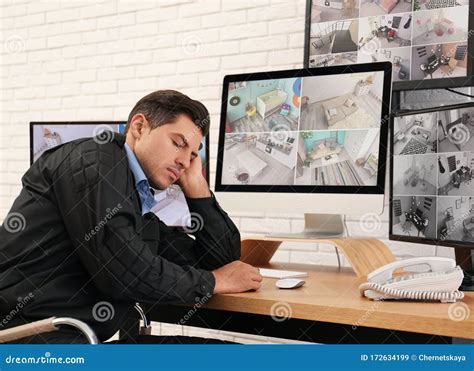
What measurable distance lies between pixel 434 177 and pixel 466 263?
247 millimetres

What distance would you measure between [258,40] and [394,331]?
1.93 metres

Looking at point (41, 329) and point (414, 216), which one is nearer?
→ point (41, 329)

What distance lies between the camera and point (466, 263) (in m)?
1.79

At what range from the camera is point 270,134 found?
2.13m

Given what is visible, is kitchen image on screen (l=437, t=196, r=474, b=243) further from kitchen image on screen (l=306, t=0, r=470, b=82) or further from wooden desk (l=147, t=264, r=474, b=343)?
kitchen image on screen (l=306, t=0, r=470, b=82)

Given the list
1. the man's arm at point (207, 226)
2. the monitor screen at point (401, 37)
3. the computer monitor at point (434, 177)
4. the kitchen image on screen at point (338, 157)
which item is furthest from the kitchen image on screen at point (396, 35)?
the man's arm at point (207, 226)

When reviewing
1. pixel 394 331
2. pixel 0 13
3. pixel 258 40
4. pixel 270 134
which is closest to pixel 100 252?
pixel 394 331

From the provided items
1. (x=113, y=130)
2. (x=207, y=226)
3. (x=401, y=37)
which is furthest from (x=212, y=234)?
(x=401, y=37)

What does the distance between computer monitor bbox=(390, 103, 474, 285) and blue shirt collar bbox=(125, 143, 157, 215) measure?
76cm

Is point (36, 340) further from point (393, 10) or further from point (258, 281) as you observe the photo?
point (393, 10)

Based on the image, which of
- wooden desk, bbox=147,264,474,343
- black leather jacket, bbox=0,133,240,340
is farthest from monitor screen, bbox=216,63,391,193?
black leather jacket, bbox=0,133,240,340

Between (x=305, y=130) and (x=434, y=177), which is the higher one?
(x=305, y=130)

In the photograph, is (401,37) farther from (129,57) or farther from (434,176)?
(129,57)
